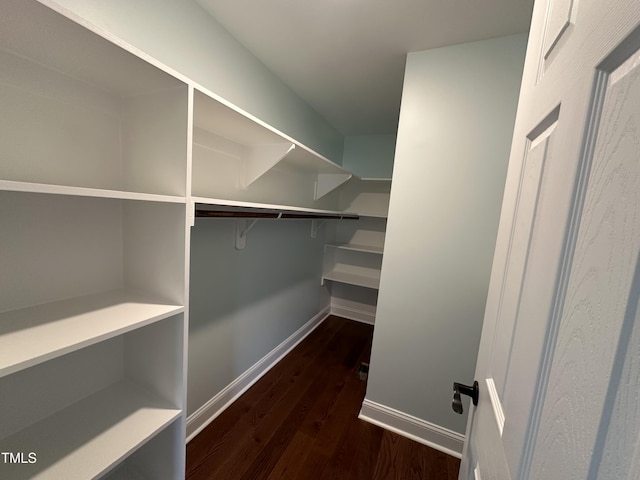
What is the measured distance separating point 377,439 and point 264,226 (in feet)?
5.32

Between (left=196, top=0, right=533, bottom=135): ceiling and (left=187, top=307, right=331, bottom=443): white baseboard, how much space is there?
7.24 ft

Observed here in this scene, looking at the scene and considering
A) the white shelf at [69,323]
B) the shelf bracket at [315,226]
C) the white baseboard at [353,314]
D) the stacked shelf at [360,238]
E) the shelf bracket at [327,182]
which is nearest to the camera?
the white shelf at [69,323]

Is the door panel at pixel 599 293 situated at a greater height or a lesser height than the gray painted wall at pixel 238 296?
greater

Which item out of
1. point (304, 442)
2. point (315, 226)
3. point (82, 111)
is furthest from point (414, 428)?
point (82, 111)

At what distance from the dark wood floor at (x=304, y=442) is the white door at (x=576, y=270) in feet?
3.73

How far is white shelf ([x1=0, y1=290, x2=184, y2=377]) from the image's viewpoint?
576 mm

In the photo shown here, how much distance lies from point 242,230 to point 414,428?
5.63ft

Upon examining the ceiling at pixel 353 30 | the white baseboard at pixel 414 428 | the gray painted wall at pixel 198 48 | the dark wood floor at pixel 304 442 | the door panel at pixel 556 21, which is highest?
the ceiling at pixel 353 30

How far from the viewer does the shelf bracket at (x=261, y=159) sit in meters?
1.45

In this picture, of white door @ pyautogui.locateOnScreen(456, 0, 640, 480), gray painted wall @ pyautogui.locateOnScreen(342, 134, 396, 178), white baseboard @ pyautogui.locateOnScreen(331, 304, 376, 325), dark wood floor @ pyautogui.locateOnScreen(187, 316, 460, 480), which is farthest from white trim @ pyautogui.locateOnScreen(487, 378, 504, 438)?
white baseboard @ pyautogui.locateOnScreen(331, 304, 376, 325)

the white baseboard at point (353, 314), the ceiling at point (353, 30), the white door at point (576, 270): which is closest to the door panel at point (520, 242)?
the white door at point (576, 270)

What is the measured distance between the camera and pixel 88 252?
893 millimetres

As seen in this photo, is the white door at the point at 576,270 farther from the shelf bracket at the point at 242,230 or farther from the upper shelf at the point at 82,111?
the shelf bracket at the point at 242,230

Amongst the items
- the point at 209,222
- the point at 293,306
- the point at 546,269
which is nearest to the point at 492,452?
the point at 546,269
